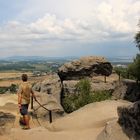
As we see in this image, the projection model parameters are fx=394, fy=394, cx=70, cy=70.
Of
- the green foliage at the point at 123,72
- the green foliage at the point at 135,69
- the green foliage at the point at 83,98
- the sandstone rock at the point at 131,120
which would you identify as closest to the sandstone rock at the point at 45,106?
the green foliage at the point at 83,98

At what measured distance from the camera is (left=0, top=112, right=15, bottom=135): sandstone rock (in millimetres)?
17453

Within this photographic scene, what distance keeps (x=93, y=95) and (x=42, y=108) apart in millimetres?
6515

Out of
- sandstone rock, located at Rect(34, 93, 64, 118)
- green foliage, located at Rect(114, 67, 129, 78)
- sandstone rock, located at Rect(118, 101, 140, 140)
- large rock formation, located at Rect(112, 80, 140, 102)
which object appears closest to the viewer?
sandstone rock, located at Rect(118, 101, 140, 140)

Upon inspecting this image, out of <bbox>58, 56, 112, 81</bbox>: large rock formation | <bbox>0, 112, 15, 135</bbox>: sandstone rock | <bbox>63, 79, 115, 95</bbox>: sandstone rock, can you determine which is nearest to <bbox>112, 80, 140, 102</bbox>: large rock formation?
<bbox>63, 79, 115, 95</bbox>: sandstone rock

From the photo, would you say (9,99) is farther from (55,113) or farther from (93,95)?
(93,95)

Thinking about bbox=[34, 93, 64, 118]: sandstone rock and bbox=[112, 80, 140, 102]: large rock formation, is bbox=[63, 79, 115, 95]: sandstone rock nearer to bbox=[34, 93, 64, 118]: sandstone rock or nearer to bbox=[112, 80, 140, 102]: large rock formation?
bbox=[112, 80, 140, 102]: large rock formation

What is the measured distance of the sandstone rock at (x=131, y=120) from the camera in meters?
12.4

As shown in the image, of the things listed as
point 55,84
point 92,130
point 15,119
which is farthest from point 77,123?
point 55,84

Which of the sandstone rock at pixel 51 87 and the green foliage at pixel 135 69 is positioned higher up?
the green foliage at pixel 135 69

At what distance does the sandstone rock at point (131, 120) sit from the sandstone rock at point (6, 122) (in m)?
5.83

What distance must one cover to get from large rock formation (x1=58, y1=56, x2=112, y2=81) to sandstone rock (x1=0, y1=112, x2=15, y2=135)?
16.8m

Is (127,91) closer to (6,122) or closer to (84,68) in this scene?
(84,68)

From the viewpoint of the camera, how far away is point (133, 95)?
31969mm

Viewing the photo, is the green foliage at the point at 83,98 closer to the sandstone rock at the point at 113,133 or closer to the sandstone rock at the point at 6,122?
the sandstone rock at the point at 6,122
